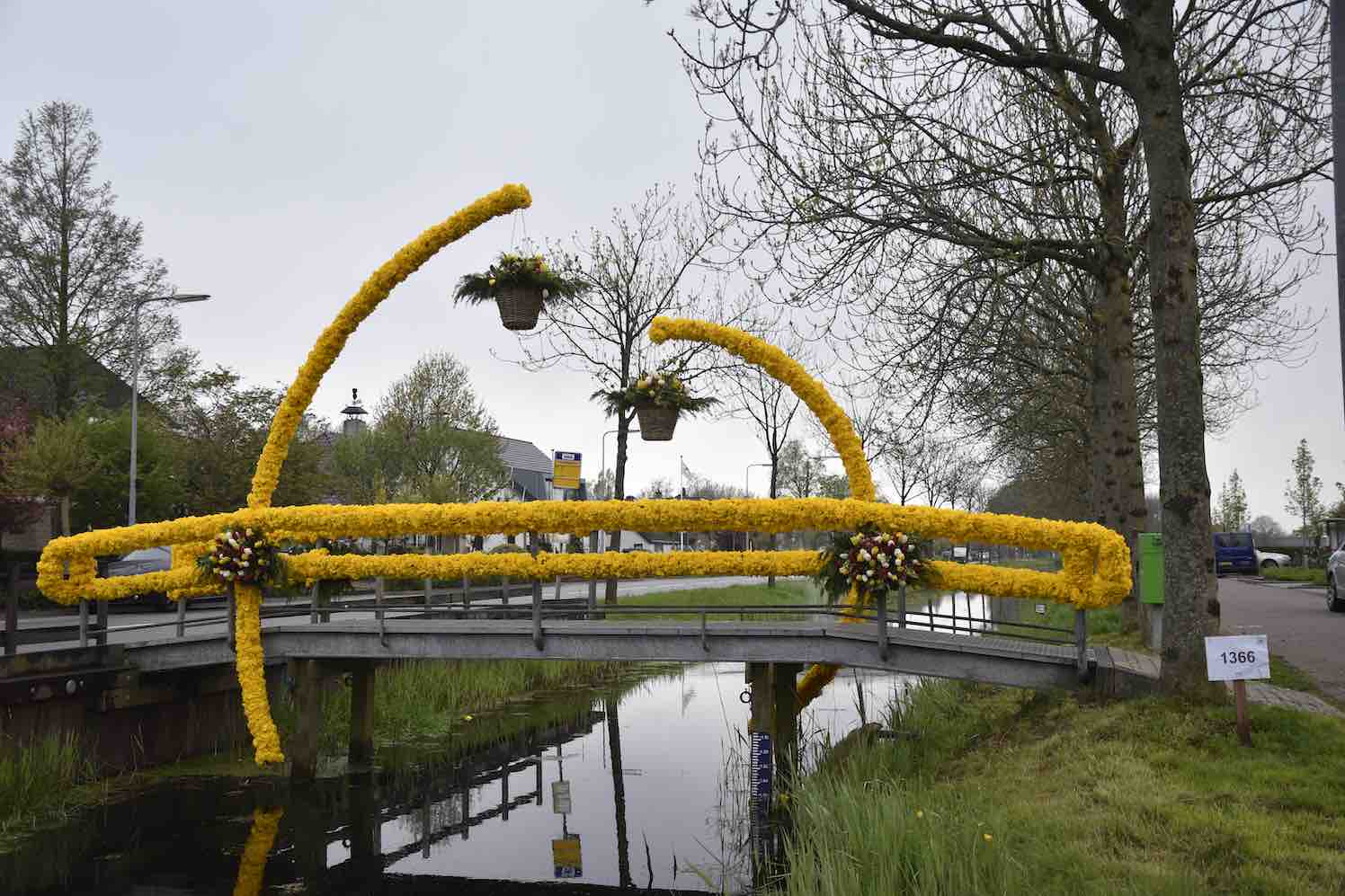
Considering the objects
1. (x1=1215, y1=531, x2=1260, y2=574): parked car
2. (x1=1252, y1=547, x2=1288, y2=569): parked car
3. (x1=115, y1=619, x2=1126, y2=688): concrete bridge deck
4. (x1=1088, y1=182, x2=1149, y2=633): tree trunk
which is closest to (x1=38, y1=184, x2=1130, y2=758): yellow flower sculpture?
(x1=115, y1=619, x2=1126, y2=688): concrete bridge deck

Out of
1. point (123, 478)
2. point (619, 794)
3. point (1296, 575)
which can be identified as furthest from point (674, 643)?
point (1296, 575)

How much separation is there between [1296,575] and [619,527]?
107 feet

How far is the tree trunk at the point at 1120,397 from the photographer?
13984mm

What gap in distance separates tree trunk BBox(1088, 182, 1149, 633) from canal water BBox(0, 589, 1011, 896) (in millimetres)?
4424

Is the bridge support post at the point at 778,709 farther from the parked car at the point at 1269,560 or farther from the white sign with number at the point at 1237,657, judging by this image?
the parked car at the point at 1269,560

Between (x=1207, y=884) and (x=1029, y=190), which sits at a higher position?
(x=1029, y=190)

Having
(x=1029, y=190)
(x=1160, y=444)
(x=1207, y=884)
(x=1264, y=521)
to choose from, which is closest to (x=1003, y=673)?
(x=1160, y=444)

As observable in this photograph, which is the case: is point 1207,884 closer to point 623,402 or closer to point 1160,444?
point 1160,444

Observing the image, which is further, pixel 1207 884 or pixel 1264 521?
pixel 1264 521

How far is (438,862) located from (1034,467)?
35419 millimetres

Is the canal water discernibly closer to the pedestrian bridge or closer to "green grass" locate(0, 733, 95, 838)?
"green grass" locate(0, 733, 95, 838)

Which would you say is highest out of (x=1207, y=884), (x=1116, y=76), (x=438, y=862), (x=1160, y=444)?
(x=1116, y=76)

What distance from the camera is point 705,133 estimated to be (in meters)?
11.9

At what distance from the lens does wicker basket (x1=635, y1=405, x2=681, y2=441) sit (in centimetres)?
1191
